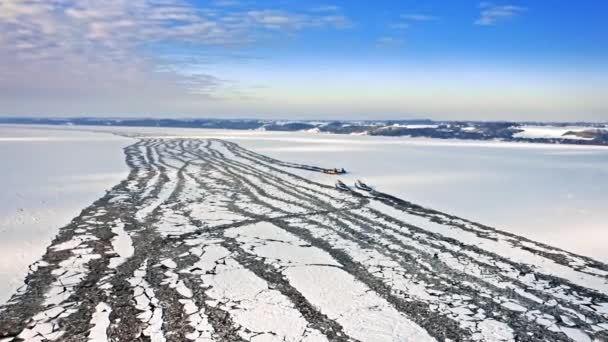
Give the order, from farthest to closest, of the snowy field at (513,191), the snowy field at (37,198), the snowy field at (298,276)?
the snowy field at (513,191) < the snowy field at (37,198) < the snowy field at (298,276)

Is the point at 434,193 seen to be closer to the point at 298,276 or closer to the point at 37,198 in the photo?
the point at 298,276

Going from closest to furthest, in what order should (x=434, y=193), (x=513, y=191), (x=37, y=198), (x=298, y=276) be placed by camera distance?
(x=298, y=276)
(x=37, y=198)
(x=434, y=193)
(x=513, y=191)

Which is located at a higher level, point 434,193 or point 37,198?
point 37,198

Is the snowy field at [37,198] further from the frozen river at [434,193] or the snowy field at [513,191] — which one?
the snowy field at [513,191]

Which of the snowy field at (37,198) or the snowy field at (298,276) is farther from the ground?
the snowy field at (37,198)

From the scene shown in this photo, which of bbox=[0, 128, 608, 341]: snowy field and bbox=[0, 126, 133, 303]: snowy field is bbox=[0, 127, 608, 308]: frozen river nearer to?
bbox=[0, 126, 133, 303]: snowy field

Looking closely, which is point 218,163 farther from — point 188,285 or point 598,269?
point 598,269

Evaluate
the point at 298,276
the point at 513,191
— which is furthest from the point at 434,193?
the point at 298,276

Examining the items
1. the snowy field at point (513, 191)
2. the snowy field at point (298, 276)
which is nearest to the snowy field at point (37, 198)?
the snowy field at point (298, 276)

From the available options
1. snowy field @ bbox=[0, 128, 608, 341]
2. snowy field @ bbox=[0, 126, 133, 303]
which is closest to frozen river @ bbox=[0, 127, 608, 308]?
snowy field @ bbox=[0, 126, 133, 303]
